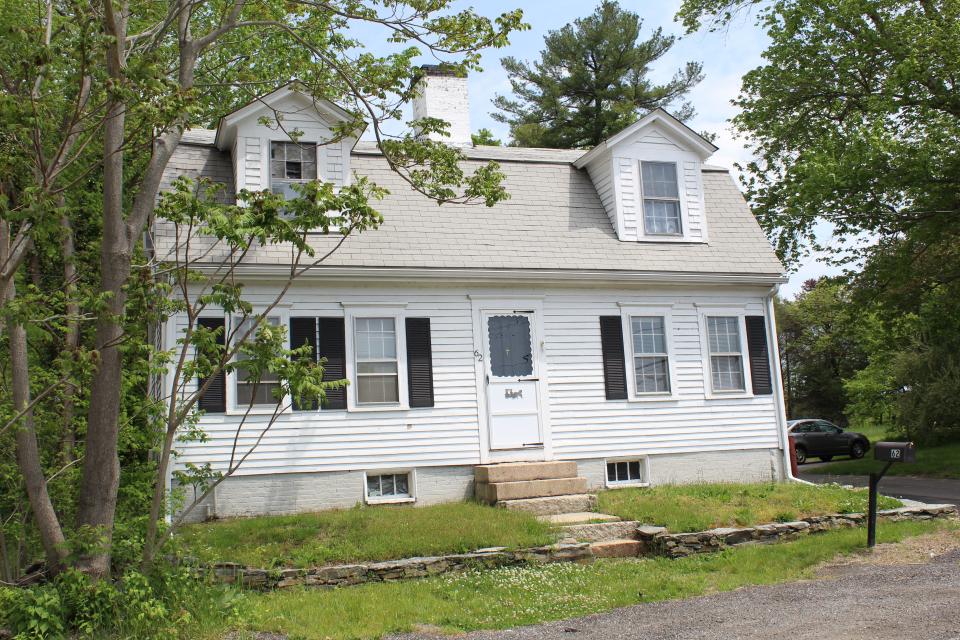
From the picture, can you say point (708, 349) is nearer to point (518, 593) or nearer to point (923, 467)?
point (518, 593)

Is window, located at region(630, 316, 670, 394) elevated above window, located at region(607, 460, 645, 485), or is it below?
above

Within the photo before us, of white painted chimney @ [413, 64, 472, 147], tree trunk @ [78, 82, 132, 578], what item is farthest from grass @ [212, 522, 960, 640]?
white painted chimney @ [413, 64, 472, 147]

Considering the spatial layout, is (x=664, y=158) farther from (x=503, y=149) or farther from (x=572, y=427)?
(x=572, y=427)

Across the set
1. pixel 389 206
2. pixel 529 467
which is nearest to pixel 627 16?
pixel 389 206

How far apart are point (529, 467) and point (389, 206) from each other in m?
4.63

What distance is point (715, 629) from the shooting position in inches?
255

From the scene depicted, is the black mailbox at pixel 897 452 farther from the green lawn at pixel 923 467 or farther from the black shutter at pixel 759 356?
Answer: the green lawn at pixel 923 467

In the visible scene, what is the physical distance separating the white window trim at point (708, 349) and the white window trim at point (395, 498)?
16.4ft

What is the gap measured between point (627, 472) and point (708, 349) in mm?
2475

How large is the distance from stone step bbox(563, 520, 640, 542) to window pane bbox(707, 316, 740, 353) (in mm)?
4373

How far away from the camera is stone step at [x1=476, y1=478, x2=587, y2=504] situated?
10961 millimetres

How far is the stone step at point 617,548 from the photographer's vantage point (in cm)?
930

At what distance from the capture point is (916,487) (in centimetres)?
1641

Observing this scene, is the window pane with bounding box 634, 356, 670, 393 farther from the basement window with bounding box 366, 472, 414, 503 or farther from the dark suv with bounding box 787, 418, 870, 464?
the dark suv with bounding box 787, 418, 870, 464
